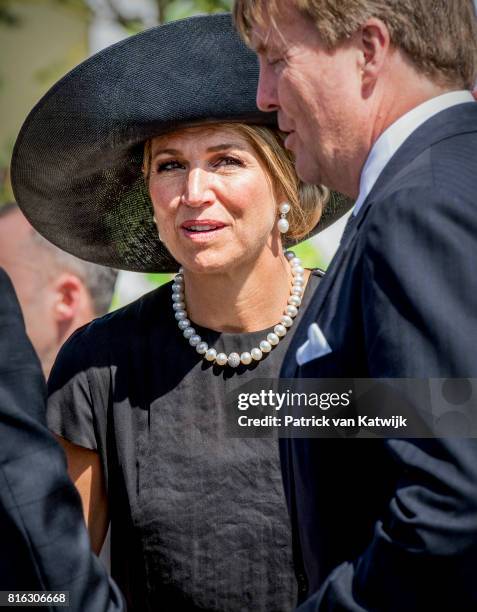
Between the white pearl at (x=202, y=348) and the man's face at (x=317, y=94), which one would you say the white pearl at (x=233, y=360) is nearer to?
the white pearl at (x=202, y=348)

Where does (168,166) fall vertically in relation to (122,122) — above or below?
below

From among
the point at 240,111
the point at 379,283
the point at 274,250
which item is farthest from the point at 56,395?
the point at 379,283

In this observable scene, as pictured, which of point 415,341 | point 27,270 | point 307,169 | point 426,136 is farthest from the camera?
point 27,270

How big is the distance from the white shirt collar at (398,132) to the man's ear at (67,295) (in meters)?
2.80

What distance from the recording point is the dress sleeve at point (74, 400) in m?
3.03

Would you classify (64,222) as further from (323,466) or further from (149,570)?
(323,466)

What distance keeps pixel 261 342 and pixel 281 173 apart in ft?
1.60

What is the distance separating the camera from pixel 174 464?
9.71ft

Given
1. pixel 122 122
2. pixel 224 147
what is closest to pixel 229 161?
pixel 224 147

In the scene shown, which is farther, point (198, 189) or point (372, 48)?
point (198, 189)

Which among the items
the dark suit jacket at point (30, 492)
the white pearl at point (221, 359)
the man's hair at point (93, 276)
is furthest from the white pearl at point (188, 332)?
the man's hair at point (93, 276)

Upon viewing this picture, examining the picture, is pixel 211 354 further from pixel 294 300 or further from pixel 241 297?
pixel 294 300

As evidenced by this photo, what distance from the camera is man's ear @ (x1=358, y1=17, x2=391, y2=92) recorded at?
192 cm

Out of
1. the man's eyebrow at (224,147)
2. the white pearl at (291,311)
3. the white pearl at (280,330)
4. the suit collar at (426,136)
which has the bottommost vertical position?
the white pearl at (280,330)
